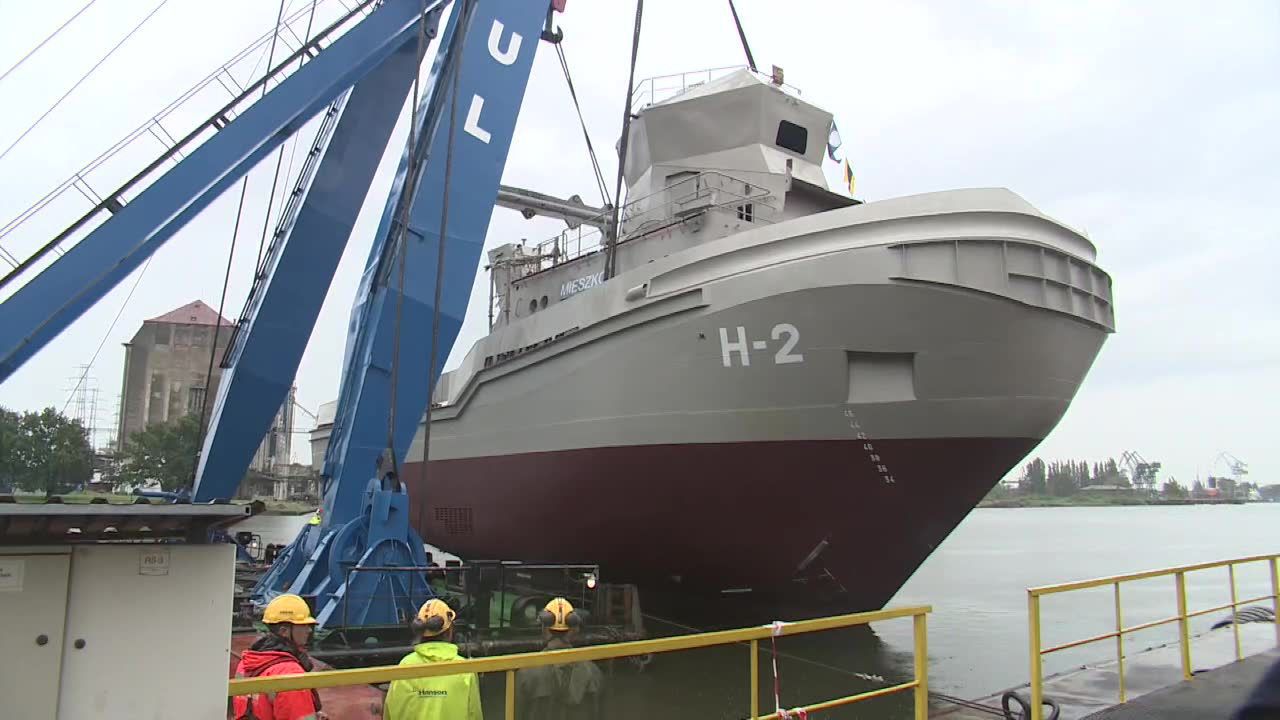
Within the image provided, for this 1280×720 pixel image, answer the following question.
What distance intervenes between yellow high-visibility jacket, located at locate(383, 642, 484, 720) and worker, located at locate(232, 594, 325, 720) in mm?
304

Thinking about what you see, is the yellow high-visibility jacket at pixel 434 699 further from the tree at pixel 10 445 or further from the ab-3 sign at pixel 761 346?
the tree at pixel 10 445

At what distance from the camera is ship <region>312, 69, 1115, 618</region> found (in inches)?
377

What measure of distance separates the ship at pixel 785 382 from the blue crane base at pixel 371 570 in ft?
1.29

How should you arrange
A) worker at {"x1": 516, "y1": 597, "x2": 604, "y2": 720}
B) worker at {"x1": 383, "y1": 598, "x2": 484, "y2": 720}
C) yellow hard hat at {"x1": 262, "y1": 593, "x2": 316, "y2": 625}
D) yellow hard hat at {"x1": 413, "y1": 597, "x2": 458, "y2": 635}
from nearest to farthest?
worker at {"x1": 383, "y1": 598, "x2": 484, "y2": 720}, yellow hard hat at {"x1": 262, "y1": 593, "x2": 316, "y2": 625}, yellow hard hat at {"x1": 413, "y1": 597, "x2": 458, "y2": 635}, worker at {"x1": 516, "y1": 597, "x2": 604, "y2": 720}

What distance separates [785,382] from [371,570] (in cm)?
512

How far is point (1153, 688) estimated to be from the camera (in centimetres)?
721

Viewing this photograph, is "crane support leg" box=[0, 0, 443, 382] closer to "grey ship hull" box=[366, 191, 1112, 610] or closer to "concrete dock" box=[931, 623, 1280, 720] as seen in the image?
"grey ship hull" box=[366, 191, 1112, 610]

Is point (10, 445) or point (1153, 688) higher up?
point (10, 445)

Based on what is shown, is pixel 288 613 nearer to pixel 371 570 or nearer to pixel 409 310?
pixel 371 570

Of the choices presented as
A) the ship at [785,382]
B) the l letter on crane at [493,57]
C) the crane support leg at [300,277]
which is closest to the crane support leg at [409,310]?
the l letter on crane at [493,57]

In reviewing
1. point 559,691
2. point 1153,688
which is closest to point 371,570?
point 559,691

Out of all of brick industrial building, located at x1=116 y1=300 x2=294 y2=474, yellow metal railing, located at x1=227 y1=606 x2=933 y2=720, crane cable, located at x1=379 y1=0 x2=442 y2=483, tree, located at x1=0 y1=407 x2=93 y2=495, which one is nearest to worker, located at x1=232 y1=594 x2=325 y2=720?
yellow metal railing, located at x1=227 y1=606 x2=933 y2=720

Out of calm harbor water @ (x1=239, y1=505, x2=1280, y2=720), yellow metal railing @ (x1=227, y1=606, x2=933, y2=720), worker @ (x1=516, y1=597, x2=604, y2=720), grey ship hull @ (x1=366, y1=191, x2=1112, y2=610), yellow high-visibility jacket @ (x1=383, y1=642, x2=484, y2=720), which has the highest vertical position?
grey ship hull @ (x1=366, y1=191, x2=1112, y2=610)

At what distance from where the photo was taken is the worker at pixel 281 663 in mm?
3139
